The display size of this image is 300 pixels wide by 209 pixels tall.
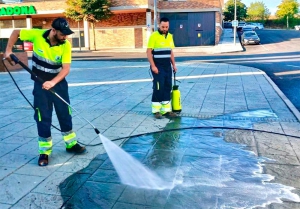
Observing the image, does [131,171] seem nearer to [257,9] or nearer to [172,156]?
[172,156]

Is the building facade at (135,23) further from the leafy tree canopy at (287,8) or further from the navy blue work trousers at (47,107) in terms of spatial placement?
the leafy tree canopy at (287,8)

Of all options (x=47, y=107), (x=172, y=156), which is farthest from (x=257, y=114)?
(x=47, y=107)

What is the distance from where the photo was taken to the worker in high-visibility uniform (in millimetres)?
6656

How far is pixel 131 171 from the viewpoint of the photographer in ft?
14.4

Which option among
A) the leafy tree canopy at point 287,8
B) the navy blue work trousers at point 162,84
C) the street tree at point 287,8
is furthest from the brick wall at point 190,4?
the leafy tree canopy at point 287,8

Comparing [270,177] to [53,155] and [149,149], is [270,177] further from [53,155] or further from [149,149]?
[53,155]

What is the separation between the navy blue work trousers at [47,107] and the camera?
4.52 metres

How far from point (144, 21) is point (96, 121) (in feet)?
97.8

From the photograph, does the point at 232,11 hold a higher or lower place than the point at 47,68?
higher

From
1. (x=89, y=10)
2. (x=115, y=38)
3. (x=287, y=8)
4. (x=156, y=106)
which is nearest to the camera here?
(x=156, y=106)

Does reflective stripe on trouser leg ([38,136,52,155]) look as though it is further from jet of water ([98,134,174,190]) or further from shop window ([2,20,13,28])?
shop window ([2,20,13,28])

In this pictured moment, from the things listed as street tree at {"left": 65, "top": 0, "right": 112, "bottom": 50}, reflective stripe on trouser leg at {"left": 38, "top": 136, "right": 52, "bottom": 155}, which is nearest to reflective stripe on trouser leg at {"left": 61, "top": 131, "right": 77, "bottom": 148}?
reflective stripe on trouser leg at {"left": 38, "top": 136, "right": 52, "bottom": 155}

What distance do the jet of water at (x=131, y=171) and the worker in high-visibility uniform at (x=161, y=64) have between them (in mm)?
2032

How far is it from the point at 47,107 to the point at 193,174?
204 cm
